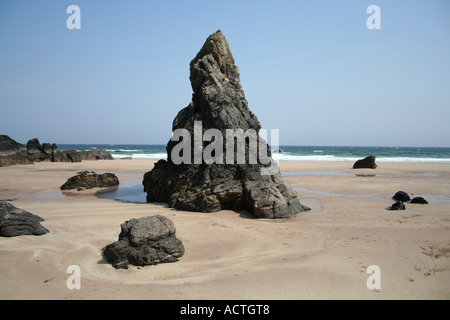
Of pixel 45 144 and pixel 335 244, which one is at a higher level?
pixel 45 144

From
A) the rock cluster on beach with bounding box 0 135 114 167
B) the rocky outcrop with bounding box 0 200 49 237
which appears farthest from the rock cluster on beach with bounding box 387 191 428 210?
the rock cluster on beach with bounding box 0 135 114 167

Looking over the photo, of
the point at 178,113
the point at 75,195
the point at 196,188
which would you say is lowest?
the point at 75,195

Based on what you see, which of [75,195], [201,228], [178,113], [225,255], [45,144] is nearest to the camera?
[225,255]

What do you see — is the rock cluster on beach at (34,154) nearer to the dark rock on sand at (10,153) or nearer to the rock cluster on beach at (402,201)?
the dark rock on sand at (10,153)

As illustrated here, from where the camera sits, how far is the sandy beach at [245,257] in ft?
14.0

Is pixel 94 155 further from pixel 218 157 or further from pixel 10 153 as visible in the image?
pixel 218 157

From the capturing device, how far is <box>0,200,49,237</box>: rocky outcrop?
20.1 ft

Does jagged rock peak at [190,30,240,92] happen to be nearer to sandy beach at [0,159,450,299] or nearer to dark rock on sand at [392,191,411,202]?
sandy beach at [0,159,450,299]

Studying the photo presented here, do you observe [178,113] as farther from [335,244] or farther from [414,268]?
[414,268]

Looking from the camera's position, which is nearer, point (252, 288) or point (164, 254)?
point (252, 288)

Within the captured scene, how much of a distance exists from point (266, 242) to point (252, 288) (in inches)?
90.6
